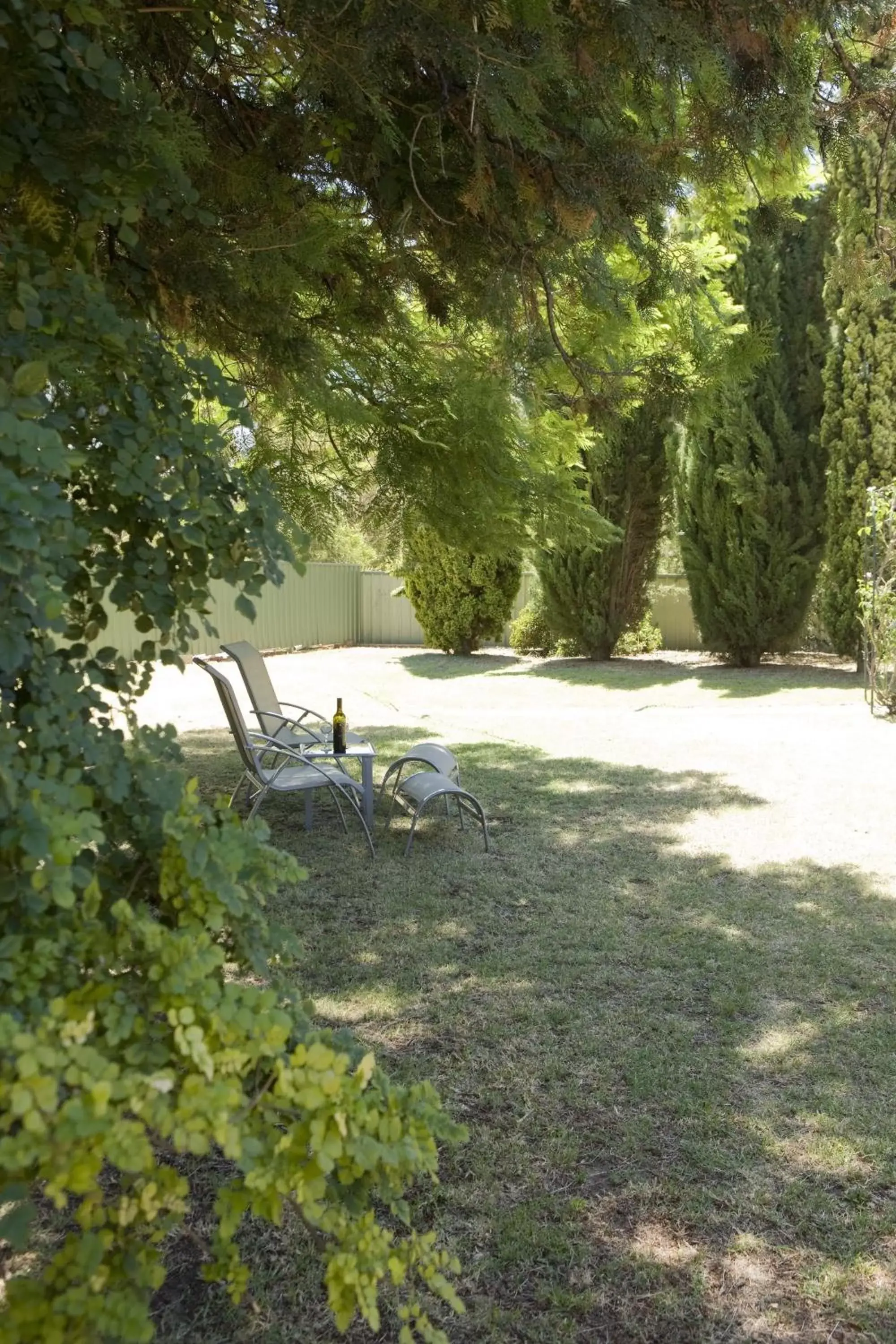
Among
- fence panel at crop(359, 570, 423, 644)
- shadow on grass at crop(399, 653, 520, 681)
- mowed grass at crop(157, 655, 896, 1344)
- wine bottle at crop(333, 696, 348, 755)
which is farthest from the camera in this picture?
fence panel at crop(359, 570, 423, 644)

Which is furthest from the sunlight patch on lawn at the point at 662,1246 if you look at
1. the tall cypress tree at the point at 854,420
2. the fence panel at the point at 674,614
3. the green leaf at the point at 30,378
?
the fence panel at the point at 674,614

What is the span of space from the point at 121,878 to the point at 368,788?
13.0ft

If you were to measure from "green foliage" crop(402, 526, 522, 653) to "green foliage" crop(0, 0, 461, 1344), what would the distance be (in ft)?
45.0

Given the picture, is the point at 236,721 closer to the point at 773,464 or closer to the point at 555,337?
the point at 555,337

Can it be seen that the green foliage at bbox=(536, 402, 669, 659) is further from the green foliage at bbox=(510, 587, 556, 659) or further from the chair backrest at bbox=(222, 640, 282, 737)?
the chair backrest at bbox=(222, 640, 282, 737)

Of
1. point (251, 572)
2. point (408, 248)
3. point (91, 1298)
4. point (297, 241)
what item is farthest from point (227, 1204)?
point (408, 248)

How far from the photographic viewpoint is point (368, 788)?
221 inches

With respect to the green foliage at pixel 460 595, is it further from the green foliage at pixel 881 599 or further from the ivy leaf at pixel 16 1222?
the ivy leaf at pixel 16 1222

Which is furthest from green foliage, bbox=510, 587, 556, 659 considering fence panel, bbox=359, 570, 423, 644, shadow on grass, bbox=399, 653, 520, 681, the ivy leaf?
the ivy leaf

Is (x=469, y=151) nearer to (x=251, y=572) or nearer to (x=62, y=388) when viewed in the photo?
(x=62, y=388)

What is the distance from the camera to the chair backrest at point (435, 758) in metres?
5.70

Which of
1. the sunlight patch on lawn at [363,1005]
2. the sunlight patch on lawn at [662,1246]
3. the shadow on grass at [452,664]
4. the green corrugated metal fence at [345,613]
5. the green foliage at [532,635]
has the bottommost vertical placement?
the sunlight patch on lawn at [662,1246]

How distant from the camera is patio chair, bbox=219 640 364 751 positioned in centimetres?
636

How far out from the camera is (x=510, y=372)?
417 cm
